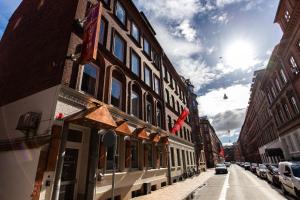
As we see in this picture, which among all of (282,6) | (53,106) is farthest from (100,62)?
(282,6)

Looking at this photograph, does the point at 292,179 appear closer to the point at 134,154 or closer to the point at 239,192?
the point at 239,192

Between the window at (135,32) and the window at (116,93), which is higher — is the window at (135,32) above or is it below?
above

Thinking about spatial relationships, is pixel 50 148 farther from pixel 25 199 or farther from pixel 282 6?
pixel 282 6

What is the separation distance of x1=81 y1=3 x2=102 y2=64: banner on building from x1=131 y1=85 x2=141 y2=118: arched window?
6.36 metres

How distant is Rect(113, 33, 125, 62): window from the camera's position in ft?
45.1

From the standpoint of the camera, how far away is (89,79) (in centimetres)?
1025

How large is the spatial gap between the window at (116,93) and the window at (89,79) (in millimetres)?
1758

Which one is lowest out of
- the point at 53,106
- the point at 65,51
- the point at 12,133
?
the point at 12,133

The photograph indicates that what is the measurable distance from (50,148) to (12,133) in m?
3.48

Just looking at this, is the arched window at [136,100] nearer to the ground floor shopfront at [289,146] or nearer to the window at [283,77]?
the ground floor shopfront at [289,146]

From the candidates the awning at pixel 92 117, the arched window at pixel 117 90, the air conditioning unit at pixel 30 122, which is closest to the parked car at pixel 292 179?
the awning at pixel 92 117

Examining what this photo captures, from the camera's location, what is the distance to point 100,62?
1116 cm

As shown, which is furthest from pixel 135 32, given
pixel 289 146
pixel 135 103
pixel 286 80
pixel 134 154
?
pixel 289 146

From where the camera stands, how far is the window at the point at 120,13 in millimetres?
15109
